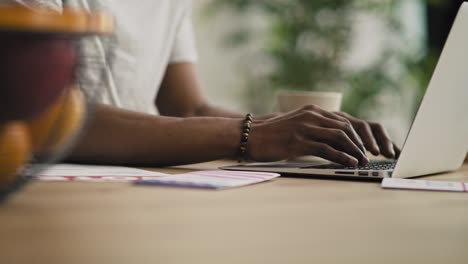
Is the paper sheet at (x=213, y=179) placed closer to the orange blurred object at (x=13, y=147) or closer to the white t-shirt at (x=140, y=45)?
the orange blurred object at (x=13, y=147)

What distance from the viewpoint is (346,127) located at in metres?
1.13

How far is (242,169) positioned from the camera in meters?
1.12

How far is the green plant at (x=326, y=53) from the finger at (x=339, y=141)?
255 centimetres

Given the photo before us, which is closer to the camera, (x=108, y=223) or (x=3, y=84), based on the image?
(x=3, y=84)

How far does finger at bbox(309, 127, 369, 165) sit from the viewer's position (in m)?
1.11

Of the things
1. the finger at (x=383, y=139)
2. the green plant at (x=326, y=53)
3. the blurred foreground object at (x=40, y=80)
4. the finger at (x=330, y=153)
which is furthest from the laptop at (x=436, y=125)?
the green plant at (x=326, y=53)

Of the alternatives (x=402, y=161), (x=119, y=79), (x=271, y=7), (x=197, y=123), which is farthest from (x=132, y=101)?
(x=271, y=7)

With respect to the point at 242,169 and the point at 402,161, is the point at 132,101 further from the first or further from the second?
the point at 402,161

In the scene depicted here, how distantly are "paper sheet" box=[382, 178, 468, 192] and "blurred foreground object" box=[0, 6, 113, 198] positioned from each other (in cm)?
50

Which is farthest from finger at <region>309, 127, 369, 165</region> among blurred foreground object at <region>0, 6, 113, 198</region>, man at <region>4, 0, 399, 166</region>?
blurred foreground object at <region>0, 6, 113, 198</region>

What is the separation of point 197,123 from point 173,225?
0.58 m

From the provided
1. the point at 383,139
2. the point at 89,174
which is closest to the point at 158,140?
the point at 89,174

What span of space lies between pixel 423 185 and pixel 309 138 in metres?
0.24

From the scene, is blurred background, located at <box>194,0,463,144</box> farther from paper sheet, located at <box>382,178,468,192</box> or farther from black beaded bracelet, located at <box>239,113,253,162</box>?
paper sheet, located at <box>382,178,468,192</box>
